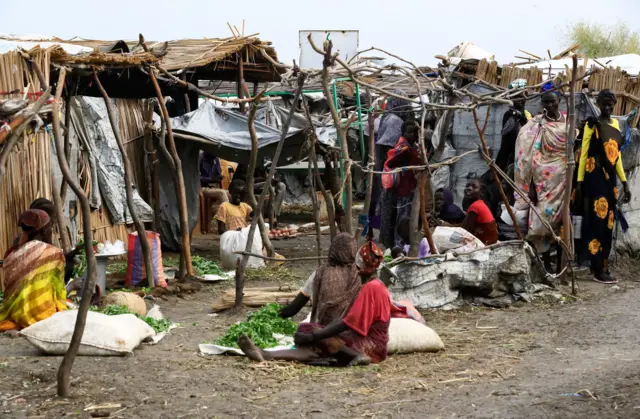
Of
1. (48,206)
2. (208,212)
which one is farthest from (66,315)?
(208,212)

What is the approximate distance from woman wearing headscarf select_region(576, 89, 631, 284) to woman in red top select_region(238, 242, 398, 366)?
4.66 m

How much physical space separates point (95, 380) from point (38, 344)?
36.8 inches

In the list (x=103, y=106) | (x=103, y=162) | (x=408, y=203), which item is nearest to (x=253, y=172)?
(x=408, y=203)

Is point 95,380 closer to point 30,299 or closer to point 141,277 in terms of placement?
point 30,299

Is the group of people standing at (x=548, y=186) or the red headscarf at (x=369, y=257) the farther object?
the group of people standing at (x=548, y=186)

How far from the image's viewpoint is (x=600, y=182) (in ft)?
33.9

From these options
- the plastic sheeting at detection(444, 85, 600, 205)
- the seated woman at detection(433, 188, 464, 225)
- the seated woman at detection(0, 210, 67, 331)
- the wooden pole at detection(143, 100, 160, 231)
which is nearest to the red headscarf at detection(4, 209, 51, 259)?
the seated woman at detection(0, 210, 67, 331)

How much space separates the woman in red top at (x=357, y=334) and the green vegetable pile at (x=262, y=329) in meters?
0.42

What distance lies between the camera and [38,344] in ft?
21.6

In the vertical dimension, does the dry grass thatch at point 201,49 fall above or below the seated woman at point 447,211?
above

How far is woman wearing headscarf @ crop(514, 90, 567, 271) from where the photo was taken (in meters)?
10.5

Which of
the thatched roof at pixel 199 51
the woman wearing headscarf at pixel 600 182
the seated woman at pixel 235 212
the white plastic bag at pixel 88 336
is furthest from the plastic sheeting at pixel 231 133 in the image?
the white plastic bag at pixel 88 336

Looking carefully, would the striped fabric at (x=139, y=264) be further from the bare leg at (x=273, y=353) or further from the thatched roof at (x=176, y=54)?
the bare leg at (x=273, y=353)

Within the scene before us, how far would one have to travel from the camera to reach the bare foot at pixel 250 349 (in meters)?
6.39
